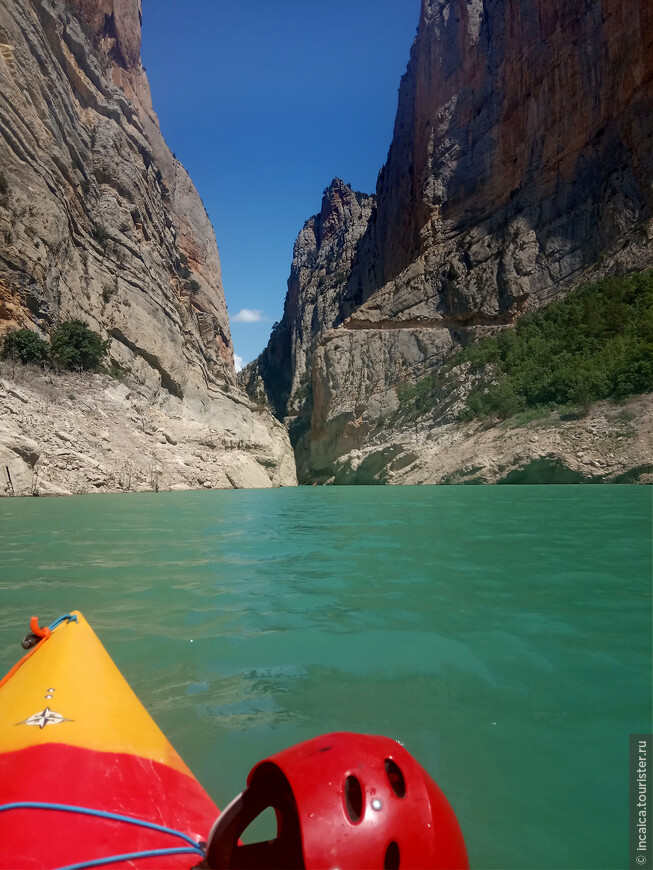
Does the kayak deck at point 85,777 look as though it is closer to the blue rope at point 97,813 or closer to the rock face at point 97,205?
the blue rope at point 97,813

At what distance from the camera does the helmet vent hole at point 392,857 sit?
0.88m

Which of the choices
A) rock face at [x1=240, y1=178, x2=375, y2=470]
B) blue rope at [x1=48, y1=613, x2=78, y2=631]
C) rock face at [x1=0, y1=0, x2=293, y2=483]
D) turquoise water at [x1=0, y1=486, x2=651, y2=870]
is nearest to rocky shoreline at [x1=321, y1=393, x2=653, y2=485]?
turquoise water at [x1=0, y1=486, x2=651, y2=870]

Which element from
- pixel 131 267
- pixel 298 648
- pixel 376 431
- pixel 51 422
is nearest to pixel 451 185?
pixel 376 431

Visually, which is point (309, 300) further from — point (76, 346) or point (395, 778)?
point (395, 778)

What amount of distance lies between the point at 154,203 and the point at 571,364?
1043 inches

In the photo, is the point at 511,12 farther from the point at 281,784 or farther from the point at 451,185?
the point at 281,784

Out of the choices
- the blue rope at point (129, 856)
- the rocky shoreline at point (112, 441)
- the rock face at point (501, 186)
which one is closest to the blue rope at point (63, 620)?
the blue rope at point (129, 856)

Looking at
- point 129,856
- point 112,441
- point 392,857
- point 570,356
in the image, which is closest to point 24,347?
point 112,441

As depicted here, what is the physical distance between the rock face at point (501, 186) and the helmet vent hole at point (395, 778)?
87.8 ft

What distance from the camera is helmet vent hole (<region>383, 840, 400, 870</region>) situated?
881 mm

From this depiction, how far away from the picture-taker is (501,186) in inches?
1228

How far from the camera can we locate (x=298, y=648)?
2855mm

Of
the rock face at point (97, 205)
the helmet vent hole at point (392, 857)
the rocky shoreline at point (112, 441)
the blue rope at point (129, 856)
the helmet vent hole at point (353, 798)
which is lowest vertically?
the blue rope at point (129, 856)

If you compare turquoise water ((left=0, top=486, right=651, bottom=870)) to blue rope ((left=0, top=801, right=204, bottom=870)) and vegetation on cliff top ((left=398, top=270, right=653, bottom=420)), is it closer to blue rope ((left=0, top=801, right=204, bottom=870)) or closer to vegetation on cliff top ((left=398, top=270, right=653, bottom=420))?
blue rope ((left=0, top=801, right=204, bottom=870))
